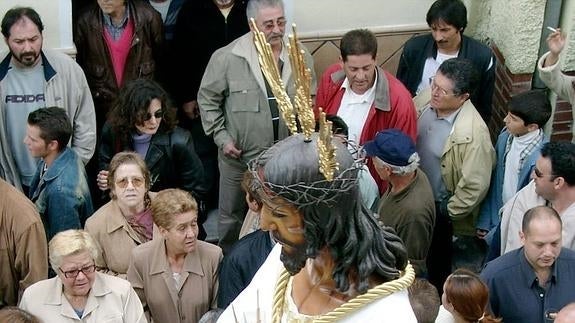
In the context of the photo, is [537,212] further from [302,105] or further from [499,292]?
[302,105]

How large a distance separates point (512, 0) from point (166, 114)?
282cm

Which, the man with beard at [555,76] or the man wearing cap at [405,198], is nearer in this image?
the man wearing cap at [405,198]

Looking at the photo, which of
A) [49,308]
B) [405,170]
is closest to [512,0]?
[405,170]

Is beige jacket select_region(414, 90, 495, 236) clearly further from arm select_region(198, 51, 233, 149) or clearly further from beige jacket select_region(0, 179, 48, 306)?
beige jacket select_region(0, 179, 48, 306)

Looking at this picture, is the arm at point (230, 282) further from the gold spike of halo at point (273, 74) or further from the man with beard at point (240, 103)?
the gold spike of halo at point (273, 74)

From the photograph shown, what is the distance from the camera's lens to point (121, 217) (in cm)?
560

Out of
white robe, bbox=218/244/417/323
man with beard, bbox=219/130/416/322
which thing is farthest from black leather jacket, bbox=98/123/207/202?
man with beard, bbox=219/130/416/322

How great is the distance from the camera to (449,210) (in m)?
6.52

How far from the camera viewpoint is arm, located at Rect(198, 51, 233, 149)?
22.5ft

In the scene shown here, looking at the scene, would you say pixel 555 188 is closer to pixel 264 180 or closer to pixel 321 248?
pixel 321 248

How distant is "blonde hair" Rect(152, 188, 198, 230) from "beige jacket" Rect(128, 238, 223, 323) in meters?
0.19

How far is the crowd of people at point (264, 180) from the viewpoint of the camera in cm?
297

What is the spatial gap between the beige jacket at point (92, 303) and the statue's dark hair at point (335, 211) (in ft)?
7.54

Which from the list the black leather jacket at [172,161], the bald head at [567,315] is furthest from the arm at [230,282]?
the bald head at [567,315]
